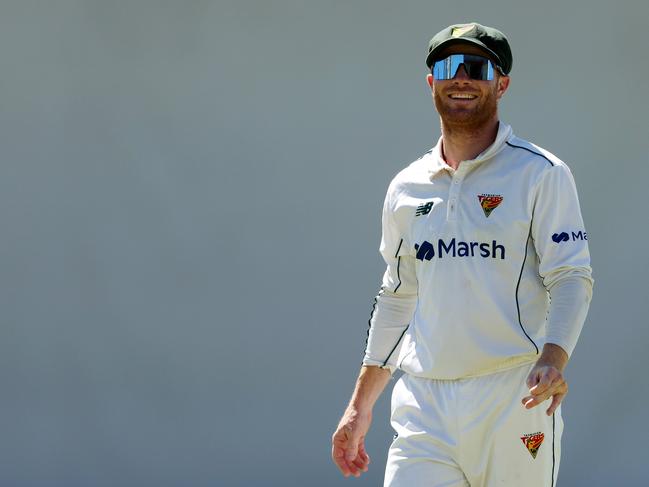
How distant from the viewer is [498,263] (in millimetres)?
3164

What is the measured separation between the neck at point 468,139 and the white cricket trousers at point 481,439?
58 cm

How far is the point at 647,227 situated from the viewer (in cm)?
526

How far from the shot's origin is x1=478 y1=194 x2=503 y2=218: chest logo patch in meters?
3.20

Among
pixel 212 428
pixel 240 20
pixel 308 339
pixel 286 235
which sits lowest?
pixel 212 428

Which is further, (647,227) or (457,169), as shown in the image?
(647,227)

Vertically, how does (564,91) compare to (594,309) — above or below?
above

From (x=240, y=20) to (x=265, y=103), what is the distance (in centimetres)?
37

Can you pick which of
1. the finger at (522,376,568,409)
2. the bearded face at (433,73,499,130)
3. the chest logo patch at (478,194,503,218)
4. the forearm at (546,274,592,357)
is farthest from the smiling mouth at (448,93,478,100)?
the finger at (522,376,568,409)

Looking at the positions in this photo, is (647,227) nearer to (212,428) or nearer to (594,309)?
(594,309)

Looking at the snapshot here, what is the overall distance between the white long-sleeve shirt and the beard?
7 centimetres

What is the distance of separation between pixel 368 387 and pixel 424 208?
0.53 m

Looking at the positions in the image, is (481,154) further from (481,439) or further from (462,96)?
(481,439)

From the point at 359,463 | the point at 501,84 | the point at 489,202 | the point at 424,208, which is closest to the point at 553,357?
the point at 489,202

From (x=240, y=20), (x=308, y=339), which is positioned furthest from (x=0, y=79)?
(x=308, y=339)
